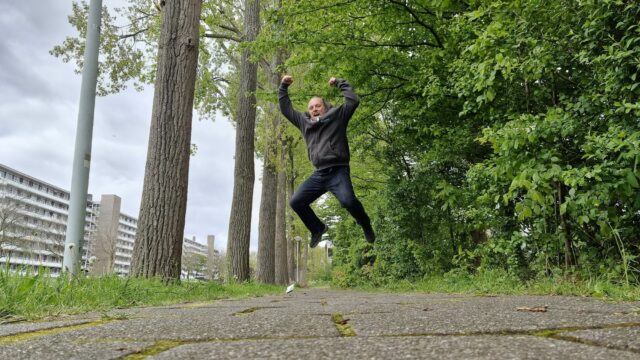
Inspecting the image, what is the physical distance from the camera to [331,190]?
16.9 feet

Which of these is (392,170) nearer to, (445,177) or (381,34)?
(445,177)

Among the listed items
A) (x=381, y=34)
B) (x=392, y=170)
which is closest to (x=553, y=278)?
(x=381, y=34)

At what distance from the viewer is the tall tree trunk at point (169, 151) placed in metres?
6.17

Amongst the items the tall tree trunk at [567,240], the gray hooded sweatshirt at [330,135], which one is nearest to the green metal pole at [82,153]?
the gray hooded sweatshirt at [330,135]

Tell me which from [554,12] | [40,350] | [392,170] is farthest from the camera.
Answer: [392,170]

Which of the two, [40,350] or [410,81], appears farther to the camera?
[410,81]

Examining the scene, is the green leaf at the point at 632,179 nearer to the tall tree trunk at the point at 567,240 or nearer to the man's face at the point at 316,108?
the tall tree trunk at the point at 567,240

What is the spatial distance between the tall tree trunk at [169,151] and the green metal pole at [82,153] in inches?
52.1

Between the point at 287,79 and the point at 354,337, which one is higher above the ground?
the point at 287,79

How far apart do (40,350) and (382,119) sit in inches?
474

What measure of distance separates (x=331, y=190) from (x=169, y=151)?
8.56 feet

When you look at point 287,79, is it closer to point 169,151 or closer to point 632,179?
point 169,151

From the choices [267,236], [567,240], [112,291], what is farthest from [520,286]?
[267,236]

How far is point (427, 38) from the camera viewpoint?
28.1 ft
